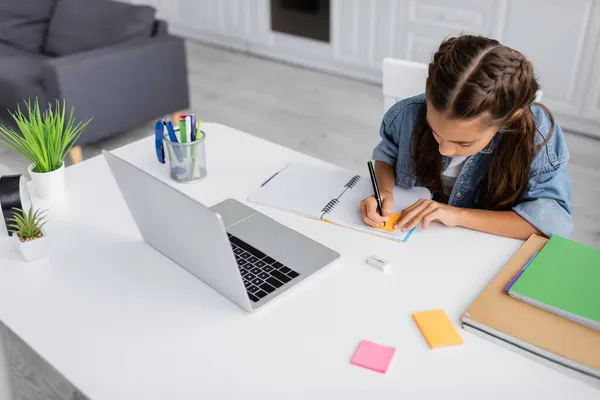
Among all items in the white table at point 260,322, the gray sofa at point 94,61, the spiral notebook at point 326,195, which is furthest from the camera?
the gray sofa at point 94,61

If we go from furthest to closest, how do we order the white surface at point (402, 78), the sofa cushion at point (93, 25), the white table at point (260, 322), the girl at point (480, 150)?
the sofa cushion at point (93, 25) < the white surface at point (402, 78) < the girl at point (480, 150) < the white table at point (260, 322)

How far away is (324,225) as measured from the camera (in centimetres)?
125

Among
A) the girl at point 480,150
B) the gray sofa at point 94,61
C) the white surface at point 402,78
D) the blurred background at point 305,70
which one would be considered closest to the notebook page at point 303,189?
the girl at point 480,150

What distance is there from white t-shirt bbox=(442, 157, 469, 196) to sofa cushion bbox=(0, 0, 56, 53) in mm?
3033

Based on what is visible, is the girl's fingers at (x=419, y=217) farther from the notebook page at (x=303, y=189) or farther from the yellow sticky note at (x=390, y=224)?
the notebook page at (x=303, y=189)

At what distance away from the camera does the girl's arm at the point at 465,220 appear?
1215mm

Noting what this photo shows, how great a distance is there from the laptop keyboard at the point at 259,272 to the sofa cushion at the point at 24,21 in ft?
10.1

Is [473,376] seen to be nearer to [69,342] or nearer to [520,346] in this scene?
[520,346]

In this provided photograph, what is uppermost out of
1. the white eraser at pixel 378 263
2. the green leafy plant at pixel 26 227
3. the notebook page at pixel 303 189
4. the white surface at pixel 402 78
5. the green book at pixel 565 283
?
the white surface at pixel 402 78

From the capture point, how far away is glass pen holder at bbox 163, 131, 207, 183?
1388 mm

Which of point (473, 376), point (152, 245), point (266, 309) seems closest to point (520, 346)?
point (473, 376)

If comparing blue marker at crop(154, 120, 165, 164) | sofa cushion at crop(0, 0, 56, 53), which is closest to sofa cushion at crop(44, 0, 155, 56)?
sofa cushion at crop(0, 0, 56, 53)

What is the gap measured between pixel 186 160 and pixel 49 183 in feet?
0.97

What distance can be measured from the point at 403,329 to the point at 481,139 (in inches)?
17.6
